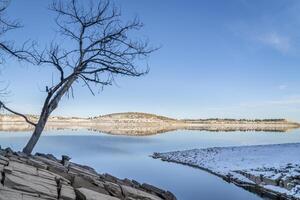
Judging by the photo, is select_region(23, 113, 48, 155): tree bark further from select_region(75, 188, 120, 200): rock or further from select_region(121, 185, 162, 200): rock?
select_region(75, 188, 120, 200): rock

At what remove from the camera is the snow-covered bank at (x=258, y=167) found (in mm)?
24688

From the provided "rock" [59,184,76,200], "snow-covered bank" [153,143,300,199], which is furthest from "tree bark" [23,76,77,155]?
"snow-covered bank" [153,143,300,199]

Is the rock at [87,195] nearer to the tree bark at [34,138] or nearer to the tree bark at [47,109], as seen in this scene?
the tree bark at [34,138]

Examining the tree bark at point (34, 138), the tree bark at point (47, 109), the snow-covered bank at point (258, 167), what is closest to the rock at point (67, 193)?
the tree bark at point (34, 138)

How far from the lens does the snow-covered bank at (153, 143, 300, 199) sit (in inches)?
972

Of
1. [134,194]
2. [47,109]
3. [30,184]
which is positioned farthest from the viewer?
[47,109]

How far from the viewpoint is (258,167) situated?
32.7 meters

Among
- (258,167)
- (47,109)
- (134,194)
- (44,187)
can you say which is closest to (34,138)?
(47,109)

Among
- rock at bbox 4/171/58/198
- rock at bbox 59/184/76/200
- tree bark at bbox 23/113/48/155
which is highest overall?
tree bark at bbox 23/113/48/155

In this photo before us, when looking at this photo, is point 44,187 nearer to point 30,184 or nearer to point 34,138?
point 30,184

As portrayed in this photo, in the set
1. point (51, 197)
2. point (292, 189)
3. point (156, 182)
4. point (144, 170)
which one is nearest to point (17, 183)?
point (51, 197)

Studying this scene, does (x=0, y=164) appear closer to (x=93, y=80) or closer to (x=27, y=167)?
(x=27, y=167)

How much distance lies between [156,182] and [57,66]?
1673 centimetres

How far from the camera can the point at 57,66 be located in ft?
60.3
